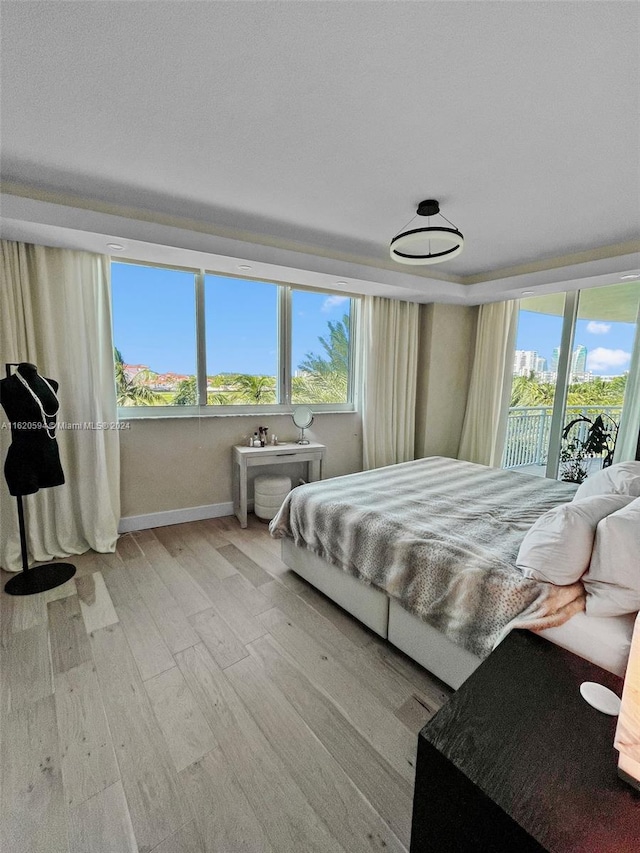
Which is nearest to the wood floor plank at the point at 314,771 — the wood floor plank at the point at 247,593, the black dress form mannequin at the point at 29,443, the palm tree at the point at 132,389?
the wood floor plank at the point at 247,593

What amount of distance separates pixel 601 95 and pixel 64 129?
235cm

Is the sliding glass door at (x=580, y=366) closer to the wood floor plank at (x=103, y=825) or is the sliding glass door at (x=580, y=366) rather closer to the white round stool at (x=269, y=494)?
the white round stool at (x=269, y=494)

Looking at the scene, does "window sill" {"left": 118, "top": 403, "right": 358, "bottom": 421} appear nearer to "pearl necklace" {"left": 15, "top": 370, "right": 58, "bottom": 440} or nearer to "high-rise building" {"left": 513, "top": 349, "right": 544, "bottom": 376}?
"pearl necklace" {"left": 15, "top": 370, "right": 58, "bottom": 440}

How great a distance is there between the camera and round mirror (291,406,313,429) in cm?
393

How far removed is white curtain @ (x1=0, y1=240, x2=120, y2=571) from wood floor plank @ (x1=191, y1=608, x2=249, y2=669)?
129 cm

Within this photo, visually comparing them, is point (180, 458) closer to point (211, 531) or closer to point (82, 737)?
point (211, 531)

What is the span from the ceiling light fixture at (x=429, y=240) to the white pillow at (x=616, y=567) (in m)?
1.70

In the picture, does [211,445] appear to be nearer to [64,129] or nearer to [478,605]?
[64,129]

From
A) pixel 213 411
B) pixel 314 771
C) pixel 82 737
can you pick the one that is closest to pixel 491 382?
pixel 213 411

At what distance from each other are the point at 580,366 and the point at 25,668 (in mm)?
5264

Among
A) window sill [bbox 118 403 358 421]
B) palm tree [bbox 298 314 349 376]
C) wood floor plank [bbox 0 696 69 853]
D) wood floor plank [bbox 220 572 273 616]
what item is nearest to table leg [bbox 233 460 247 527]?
window sill [bbox 118 403 358 421]

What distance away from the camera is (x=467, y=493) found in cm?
268

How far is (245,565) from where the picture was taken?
280 cm

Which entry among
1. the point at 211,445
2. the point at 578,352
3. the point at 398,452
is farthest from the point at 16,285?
the point at 578,352
